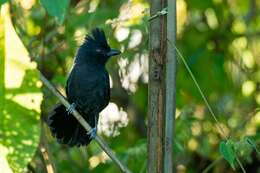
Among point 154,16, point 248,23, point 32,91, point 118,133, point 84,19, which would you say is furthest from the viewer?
→ point 248,23

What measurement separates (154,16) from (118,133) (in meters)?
2.49

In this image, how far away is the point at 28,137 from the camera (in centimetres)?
240

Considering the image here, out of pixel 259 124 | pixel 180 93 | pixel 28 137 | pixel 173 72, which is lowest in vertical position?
pixel 259 124

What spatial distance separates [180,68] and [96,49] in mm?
1090

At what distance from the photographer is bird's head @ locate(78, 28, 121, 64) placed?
15.1 feet

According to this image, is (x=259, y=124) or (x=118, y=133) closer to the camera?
(x=118, y=133)

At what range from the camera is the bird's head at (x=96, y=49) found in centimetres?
461

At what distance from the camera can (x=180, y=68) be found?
18.3 ft

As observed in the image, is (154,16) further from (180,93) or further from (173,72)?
(180,93)

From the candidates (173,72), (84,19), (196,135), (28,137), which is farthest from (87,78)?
(28,137)

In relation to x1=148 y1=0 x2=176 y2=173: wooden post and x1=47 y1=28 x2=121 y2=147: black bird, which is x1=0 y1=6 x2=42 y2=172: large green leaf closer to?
x1=148 y1=0 x2=176 y2=173: wooden post

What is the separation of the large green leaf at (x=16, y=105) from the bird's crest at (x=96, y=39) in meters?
2.06

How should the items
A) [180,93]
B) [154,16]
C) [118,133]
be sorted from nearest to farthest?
[154,16], [118,133], [180,93]

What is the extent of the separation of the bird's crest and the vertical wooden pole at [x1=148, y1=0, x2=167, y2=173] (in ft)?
6.13
